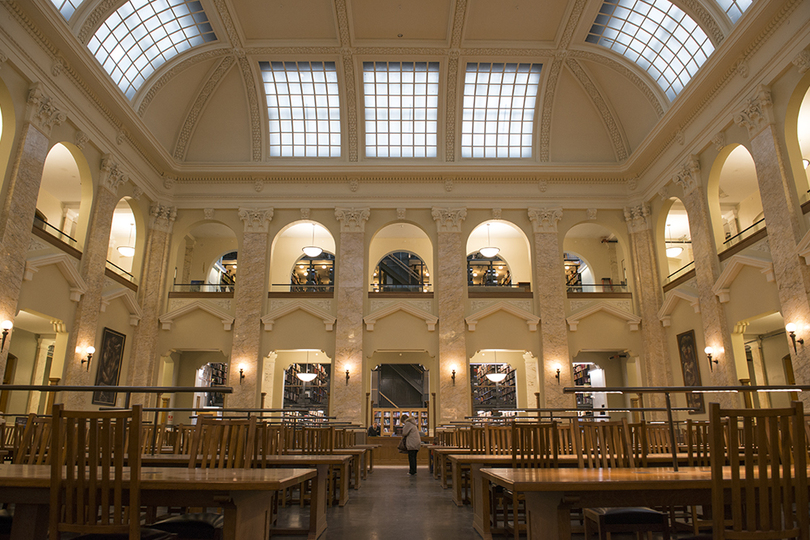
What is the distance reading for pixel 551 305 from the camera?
685 inches

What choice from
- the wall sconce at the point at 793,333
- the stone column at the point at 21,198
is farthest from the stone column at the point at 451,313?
the stone column at the point at 21,198

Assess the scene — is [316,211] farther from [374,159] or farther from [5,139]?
[5,139]

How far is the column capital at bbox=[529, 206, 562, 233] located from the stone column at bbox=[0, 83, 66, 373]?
13634mm

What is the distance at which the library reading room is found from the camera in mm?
11680

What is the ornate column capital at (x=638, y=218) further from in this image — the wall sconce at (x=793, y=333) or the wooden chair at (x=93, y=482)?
the wooden chair at (x=93, y=482)

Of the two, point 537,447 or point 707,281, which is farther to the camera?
point 707,281

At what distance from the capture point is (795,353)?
1069 centimetres

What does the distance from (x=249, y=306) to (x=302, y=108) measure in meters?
6.78

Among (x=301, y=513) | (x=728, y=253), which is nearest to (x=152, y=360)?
(x=301, y=513)

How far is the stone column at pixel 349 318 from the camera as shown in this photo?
54.2 feet

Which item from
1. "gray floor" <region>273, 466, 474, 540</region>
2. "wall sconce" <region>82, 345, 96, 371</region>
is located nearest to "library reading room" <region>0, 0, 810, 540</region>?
"wall sconce" <region>82, 345, 96, 371</region>

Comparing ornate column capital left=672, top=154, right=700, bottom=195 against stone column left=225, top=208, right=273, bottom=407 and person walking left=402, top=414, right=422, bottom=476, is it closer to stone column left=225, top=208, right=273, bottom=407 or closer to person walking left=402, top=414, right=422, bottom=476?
person walking left=402, top=414, right=422, bottom=476

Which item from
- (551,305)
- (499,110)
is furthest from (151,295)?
(499,110)

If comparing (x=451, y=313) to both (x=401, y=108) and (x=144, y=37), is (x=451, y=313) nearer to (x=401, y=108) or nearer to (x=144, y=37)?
(x=401, y=108)
